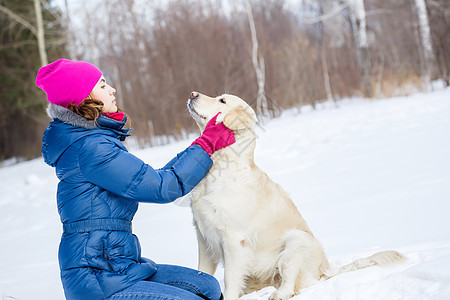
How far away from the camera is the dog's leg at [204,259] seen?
248cm

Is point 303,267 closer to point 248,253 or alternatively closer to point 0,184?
point 248,253

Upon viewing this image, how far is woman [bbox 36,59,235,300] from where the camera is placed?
6.08ft

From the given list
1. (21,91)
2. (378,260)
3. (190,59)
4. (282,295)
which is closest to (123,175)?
(282,295)

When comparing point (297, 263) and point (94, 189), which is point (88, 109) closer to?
point (94, 189)

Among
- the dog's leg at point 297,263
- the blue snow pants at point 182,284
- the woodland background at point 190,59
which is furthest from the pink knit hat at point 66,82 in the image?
the woodland background at point 190,59

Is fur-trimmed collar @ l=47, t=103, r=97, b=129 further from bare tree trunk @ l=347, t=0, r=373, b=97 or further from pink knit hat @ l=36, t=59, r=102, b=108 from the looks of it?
bare tree trunk @ l=347, t=0, r=373, b=97

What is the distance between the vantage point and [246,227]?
2.31 meters

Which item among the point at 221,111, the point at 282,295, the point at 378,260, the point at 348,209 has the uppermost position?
the point at 221,111

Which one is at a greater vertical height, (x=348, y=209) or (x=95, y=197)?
(x=95, y=197)

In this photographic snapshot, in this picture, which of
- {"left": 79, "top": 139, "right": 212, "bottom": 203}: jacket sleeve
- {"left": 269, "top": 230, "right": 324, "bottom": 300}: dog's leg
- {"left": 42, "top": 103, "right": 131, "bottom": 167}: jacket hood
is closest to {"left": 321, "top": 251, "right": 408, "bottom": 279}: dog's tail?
{"left": 269, "top": 230, "right": 324, "bottom": 300}: dog's leg

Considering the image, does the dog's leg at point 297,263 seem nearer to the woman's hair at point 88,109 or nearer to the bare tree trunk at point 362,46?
the woman's hair at point 88,109

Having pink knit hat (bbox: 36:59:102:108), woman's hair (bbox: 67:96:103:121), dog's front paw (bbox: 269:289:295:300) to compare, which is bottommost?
dog's front paw (bbox: 269:289:295:300)

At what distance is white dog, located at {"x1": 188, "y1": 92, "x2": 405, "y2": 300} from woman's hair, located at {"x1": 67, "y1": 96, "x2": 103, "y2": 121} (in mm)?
645

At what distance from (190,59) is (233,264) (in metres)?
9.93
